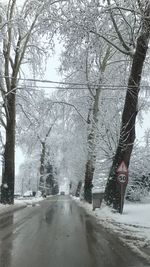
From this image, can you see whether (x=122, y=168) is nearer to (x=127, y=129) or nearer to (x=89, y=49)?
(x=127, y=129)

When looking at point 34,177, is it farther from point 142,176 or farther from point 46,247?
point 46,247

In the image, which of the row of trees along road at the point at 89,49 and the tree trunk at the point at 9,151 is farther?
the tree trunk at the point at 9,151

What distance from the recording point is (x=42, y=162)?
68.4 m

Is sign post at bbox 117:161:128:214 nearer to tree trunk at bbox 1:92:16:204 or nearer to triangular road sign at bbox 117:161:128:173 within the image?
triangular road sign at bbox 117:161:128:173

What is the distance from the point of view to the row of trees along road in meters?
18.0

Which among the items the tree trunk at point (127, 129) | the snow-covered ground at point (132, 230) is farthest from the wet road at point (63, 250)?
the tree trunk at point (127, 129)

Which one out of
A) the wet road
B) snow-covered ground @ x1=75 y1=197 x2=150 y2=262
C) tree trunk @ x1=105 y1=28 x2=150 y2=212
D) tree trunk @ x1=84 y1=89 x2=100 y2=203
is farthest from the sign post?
tree trunk @ x1=84 y1=89 x2=100 y2=203

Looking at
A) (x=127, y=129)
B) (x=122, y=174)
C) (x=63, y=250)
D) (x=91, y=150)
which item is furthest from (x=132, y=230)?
(x=91, y=150)

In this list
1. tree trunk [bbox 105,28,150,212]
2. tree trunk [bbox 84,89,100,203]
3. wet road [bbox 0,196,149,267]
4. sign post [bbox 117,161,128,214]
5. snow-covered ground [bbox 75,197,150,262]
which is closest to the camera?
wet road [bbox 0,196,149,267]

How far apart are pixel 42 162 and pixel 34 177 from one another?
241ft

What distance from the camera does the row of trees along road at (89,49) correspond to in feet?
59.1

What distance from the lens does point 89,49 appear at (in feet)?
64.6

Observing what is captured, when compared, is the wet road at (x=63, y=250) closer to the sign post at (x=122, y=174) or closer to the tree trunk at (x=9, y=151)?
the sign post at (x=122, y=174)

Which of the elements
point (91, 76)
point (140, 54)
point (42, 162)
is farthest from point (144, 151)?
point (42, 162)
